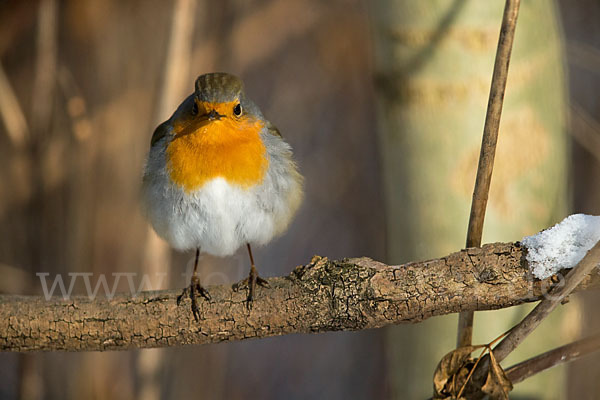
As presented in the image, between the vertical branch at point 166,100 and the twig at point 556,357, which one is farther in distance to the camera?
the vertical branch at point 166,100

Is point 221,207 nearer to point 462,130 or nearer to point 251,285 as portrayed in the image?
point 251,285

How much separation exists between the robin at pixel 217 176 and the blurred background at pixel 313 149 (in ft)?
1.19

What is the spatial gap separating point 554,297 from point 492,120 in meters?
0.38

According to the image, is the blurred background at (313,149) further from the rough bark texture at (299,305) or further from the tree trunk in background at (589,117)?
the rough bark texture at (299,305)

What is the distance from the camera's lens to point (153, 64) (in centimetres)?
332

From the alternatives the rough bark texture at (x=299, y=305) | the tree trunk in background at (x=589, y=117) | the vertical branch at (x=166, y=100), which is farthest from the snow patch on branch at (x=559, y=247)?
the tree trunk in background at (x=589, y=117)

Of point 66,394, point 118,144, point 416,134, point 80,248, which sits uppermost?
point 118,144

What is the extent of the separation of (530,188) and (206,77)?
0.97 m

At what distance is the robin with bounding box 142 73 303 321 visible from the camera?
1.81m

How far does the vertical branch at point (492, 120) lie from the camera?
129cm

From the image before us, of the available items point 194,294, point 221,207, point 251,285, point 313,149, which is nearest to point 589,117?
point 313,149

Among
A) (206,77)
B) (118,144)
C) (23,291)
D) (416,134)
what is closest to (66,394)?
(23,291)

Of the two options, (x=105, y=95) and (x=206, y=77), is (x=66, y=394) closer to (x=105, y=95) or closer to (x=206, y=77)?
(x=105, y=95)

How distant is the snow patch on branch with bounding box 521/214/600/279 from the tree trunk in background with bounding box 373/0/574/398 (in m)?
0.50
